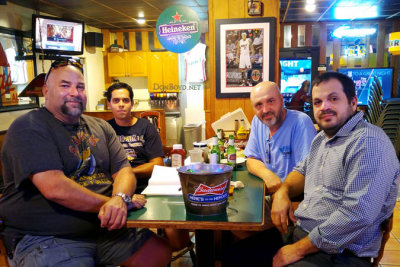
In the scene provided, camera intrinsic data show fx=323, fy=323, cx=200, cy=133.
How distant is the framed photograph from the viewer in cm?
374

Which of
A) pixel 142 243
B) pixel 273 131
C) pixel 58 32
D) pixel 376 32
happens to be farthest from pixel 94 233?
pixel 376 32

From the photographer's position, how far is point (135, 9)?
5.96m

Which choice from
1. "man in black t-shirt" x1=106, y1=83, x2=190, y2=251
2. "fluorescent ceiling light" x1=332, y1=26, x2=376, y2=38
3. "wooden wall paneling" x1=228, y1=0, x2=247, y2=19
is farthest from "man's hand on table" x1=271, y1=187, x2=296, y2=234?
"fluorescent ceiling light" x1=332, y1=26, x2=376, y2=38

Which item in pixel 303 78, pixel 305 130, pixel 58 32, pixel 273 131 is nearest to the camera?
pixel 305 130

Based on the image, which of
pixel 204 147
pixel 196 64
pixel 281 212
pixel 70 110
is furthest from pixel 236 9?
pixel 196 64

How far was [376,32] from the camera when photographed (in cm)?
827

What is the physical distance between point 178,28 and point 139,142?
1.61m

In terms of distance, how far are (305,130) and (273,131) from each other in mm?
248

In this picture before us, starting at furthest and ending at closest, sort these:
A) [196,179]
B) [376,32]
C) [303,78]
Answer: [376,32] → [303,78] → [196,179]

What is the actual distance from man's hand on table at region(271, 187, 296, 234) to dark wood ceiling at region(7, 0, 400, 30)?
467cm

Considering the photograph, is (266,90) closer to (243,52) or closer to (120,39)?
(243,52)

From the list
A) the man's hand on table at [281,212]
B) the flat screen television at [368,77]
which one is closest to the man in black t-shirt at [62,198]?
the man's hand on table at [281,212]

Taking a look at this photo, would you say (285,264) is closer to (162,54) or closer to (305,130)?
(305,130)

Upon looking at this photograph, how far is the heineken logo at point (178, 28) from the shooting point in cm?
366
